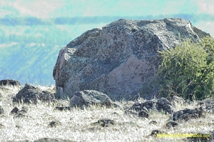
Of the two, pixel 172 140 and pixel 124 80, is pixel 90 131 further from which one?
pixel 124 80

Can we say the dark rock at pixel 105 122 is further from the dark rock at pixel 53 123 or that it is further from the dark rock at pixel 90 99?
the dark rock at pixel 90 99

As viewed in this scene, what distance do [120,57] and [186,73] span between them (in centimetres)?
273

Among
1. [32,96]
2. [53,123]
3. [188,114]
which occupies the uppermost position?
[188,114]

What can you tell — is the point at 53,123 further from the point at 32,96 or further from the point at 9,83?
the point at 9,83

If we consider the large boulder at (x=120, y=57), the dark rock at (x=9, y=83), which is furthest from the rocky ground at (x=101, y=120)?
the dark rock at (x=9, y=83)

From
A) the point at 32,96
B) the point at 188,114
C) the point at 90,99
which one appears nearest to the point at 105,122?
the point at 188,114

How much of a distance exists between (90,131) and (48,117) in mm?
3415

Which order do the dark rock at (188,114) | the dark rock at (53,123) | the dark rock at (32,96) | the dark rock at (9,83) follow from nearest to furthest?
the dark rock at (53,123) < the dark rock at (188,114) < the dark rock at (32,96) < the dark rock at (9,83)

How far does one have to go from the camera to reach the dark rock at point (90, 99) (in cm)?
2202

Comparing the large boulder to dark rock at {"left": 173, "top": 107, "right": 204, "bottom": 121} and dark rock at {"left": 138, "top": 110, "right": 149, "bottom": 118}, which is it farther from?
dark rock at {"left": 173, "top": 107, "right": 204, "bottom": 121}

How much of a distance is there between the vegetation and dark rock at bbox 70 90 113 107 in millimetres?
4206

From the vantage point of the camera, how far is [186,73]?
2662cm

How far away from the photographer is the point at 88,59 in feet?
96.7

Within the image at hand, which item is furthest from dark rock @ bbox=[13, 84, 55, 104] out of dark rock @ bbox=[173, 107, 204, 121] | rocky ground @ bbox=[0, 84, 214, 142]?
dark rock @ bbox=[173, 107, 204, 121]
